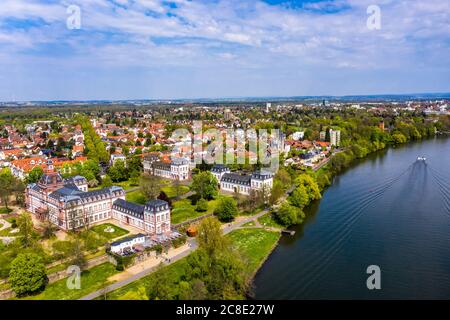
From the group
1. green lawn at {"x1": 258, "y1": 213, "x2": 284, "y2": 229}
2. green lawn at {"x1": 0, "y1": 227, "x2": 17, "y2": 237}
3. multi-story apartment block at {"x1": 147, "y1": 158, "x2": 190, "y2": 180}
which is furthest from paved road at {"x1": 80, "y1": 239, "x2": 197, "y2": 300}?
multi-story apartment block at {"x1": 147, "y1": 158, "x2": 190, "y2": 180}

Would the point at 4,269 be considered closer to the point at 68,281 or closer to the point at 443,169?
the point at 68,281

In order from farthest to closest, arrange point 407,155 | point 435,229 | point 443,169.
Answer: point 407,155, point 443,169, point 435,229

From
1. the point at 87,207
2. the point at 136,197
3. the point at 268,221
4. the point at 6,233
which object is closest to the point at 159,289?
the point at 268,221

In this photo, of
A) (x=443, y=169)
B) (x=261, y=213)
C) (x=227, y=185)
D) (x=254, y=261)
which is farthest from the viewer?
(x=443, y=169)

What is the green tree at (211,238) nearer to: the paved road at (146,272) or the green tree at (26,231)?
the paved road at (146,272)

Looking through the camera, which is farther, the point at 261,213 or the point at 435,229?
the point at 261,213

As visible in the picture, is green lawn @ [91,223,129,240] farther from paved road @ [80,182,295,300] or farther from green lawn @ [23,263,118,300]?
paved road @ [80,182,295,300]

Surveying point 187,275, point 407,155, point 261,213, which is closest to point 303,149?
point 407,155

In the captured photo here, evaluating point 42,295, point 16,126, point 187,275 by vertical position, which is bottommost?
point 42,295
